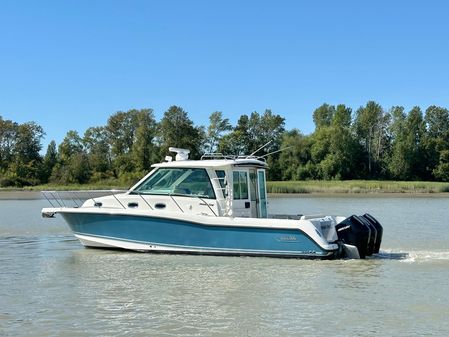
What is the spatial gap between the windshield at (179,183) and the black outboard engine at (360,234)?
3.22m

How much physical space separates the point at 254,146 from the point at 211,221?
250 feet

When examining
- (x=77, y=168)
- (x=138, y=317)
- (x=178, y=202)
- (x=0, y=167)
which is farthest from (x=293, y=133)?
(x=138, y=317)

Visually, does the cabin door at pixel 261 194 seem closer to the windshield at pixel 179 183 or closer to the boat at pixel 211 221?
the boat at pixel 211 221

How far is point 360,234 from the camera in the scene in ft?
45.4

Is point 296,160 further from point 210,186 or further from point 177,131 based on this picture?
point 210,186

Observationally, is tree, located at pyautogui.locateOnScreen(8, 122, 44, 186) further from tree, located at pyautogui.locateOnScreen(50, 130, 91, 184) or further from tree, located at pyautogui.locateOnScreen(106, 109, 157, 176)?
tree, located at pyautogui.locateOnScreen(106, 109, 157, 176)

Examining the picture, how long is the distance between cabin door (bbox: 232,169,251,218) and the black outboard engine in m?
2.34

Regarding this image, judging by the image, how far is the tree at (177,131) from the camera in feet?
254

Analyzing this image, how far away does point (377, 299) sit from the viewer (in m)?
9.90

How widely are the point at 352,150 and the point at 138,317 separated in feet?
265

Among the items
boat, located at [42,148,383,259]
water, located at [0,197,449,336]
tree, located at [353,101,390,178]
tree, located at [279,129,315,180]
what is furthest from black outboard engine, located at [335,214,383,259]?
tree, located at [353,101,390,178]

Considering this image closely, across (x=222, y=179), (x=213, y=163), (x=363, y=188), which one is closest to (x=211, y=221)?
(x=222, y=179)

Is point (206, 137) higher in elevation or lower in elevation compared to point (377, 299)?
higher

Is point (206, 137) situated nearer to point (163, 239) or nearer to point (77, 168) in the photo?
point (77, 168)
